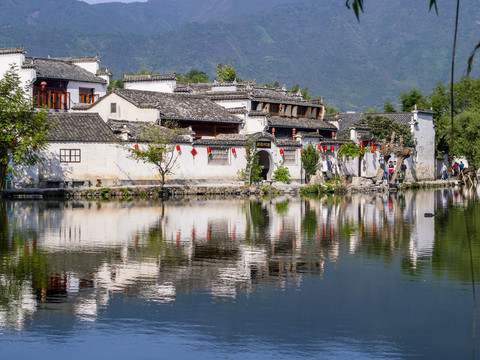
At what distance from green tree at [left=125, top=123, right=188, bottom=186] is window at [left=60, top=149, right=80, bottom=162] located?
9.16 feet

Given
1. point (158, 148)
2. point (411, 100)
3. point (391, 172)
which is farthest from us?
point (411, 100)

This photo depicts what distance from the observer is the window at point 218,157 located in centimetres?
4697

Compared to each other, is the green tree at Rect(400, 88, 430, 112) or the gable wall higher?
the green tree at Rect(400, 88, 430, 112)

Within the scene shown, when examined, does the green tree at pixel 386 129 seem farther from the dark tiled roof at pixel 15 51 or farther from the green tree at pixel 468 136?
the dark tiled roof at pixel 15 51

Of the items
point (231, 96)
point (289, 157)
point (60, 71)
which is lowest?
point (289, 157)

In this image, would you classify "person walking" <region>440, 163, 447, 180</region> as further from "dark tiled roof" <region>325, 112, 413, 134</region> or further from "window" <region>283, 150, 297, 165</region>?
"window" <region>283, 150, 297, 165</region>

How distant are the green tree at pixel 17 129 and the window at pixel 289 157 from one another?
17683mm

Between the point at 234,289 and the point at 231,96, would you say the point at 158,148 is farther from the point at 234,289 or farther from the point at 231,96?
the point at 234,289

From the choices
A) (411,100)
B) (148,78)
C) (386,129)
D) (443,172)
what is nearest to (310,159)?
(386,129)

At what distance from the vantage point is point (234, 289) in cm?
1566

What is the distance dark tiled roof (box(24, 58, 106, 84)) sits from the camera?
182ft

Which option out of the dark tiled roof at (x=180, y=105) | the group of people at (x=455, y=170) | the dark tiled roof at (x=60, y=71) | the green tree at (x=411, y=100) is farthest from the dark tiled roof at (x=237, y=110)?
the green tree at (x=411, y=100)

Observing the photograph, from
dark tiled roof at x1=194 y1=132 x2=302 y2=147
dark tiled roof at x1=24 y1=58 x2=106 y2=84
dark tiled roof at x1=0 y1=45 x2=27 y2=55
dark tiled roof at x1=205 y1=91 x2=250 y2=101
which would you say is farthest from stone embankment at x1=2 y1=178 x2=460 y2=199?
dark tiled roof at x1=0 y1=45 x2=27 y2=55

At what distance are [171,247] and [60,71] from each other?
128 ft
